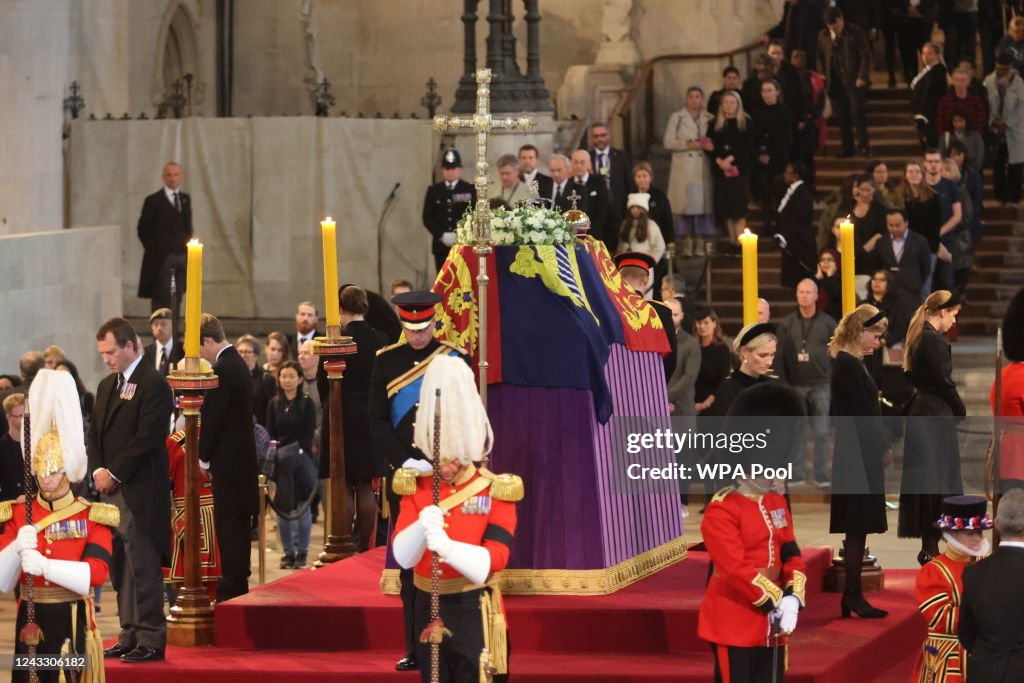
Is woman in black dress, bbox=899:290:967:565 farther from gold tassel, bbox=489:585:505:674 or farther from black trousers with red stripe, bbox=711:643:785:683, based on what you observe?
gold tassel, bbox=489:585:505:674

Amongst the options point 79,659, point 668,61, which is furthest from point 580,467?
point 668,61

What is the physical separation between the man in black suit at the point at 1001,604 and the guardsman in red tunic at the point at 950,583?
0.72 meters

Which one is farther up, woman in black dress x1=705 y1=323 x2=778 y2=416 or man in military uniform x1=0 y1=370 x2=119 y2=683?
woman in black dress x1=705 y1=323 x2=778 y2=416

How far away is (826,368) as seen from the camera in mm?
16188

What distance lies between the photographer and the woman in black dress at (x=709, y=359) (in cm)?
1606

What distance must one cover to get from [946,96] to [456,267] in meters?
10.6

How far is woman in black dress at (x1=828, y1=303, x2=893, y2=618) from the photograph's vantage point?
1133cm

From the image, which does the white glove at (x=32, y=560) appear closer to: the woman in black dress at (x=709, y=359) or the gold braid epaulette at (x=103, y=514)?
the gold braid epaulette at (x=103, y=514)

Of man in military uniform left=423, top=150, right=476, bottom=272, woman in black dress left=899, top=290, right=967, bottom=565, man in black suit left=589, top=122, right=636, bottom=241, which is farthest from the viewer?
man in black suit left=589, top=122, right=636, bottom=241

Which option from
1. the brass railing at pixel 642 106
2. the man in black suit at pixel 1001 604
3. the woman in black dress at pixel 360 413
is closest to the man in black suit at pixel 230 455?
the woman in black dress at pixel 360 413

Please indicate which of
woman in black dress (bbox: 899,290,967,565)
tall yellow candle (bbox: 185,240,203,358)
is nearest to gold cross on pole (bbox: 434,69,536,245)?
tall yellow candle (bbox: 185,240,203,358)

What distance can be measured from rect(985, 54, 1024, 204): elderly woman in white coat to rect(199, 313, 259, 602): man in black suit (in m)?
10.7

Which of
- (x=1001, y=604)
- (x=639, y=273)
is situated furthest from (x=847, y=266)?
(x=1001, y=604)

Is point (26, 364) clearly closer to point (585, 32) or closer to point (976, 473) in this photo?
point (976, 473)
